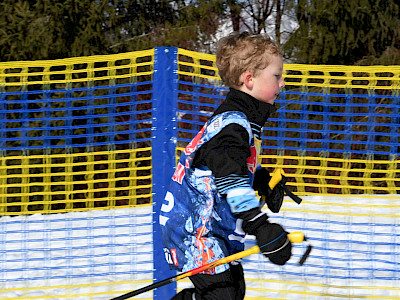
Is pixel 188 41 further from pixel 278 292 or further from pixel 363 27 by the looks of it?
pixel 278 292

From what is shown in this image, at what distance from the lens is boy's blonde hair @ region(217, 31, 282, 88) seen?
2641 mm

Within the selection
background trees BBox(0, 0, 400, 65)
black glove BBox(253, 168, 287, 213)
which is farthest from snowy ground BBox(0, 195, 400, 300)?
background trees BBox(0, 0, 400, 65)

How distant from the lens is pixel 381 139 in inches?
305

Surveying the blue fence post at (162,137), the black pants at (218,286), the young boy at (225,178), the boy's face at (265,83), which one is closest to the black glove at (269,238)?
the young boy at (225,178)

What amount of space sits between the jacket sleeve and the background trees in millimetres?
7570

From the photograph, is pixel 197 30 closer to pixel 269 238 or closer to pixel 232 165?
pixel 232 165

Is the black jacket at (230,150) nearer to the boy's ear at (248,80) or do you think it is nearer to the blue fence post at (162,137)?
the boy's ear at (248,80)

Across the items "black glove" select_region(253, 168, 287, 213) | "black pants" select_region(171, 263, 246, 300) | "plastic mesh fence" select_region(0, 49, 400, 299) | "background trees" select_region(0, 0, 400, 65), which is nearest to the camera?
"black pants" select_region(171, 263, 246, 300)

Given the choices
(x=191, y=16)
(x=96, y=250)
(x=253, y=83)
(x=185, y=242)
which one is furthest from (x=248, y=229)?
(x=191, y=16)

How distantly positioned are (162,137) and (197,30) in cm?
696

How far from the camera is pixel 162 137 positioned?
3.91 metres

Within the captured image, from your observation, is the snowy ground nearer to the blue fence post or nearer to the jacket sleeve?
the blue fence post

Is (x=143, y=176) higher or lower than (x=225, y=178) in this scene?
lower

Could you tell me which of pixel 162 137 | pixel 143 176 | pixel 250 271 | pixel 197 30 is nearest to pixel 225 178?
pixel 162 137
